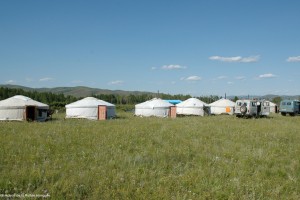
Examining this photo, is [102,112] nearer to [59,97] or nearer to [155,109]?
[155,109]

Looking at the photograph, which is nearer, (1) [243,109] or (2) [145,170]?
(2) [145,170]

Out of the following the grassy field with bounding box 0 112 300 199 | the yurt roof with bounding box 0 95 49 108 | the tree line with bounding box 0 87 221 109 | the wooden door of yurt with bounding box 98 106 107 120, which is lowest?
the grassy field with bounding box 0 112 300 199

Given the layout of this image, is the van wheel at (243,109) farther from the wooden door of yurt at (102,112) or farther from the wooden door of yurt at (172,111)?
the wooden door of yurt at (102,112)

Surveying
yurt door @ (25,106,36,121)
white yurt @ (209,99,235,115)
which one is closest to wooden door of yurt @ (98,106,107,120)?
yurt door @ (25,106,36,121)

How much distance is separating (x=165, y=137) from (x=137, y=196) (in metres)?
7.45

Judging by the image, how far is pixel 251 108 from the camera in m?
32.4

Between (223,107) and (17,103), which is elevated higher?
(17,103)

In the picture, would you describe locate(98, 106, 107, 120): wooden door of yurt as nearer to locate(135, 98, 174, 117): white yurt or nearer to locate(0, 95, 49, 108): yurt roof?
locate(0, 95, 49, 108): yurt roof

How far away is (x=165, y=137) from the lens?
42.2ft

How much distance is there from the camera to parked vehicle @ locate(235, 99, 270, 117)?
32.3 m

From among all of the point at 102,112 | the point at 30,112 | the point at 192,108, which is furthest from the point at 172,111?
the point at 30,112

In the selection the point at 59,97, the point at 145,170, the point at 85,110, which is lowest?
the point at 145,170

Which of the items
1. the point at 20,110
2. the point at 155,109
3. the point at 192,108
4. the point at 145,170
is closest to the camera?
the point at 145,170

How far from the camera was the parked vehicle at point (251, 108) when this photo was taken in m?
32.3
